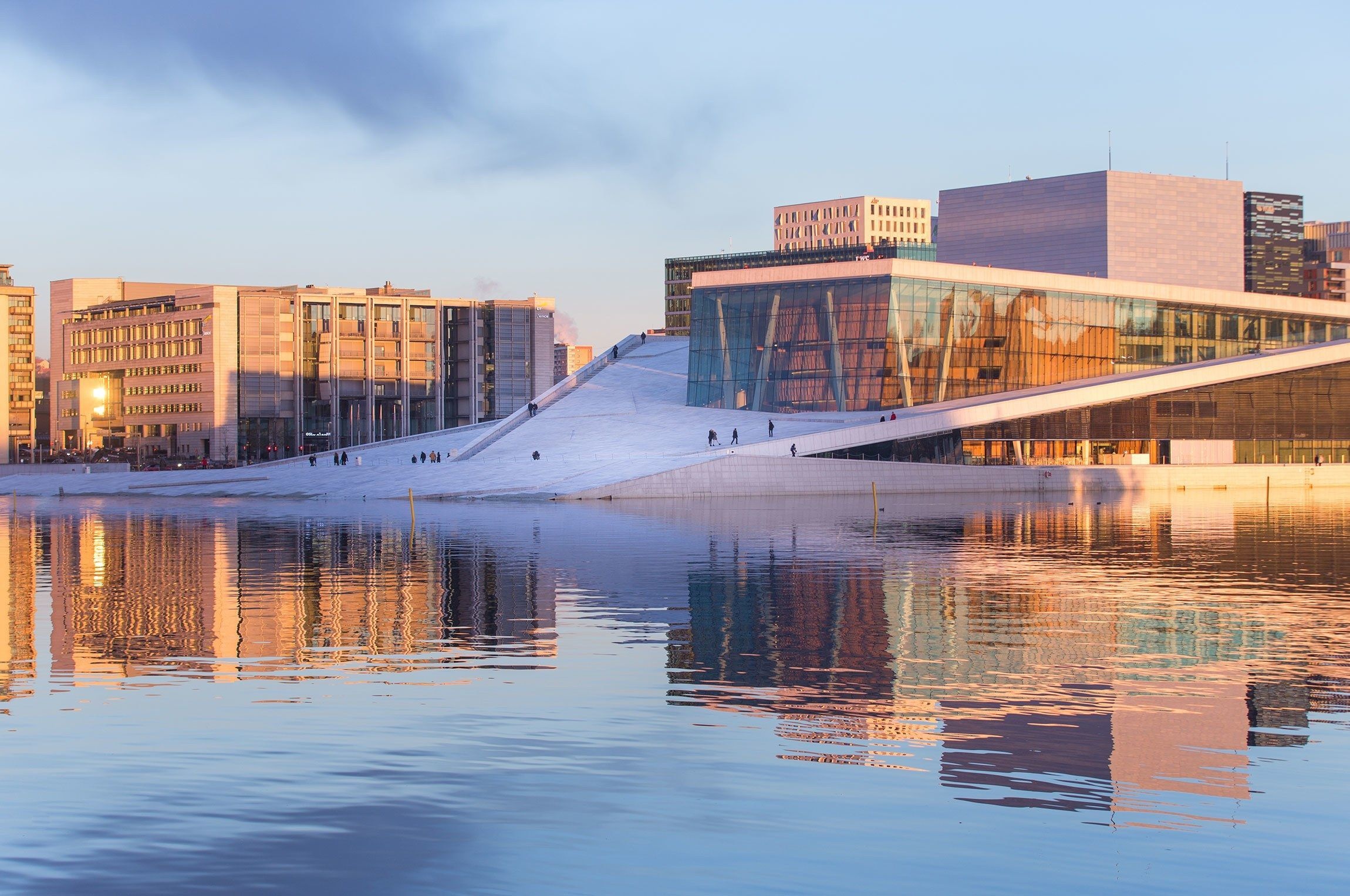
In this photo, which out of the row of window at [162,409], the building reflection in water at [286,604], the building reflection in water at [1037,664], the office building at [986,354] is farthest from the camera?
the row of window at [162,409]

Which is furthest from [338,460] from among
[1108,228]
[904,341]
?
[1108,228]

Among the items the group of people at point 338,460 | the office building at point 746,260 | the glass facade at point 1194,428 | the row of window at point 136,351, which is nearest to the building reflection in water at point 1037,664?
the glass facade at point 1194,428

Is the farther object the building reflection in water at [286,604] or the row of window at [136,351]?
the row of window at [136,351]

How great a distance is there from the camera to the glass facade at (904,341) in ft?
236

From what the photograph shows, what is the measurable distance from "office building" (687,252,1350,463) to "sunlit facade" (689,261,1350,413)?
70 mm

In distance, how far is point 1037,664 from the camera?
14.8 meters

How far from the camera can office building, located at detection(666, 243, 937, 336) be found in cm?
15512

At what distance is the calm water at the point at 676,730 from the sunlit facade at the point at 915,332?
153 ft

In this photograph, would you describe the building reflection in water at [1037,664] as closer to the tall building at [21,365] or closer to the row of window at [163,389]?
the row of window at [163,389]

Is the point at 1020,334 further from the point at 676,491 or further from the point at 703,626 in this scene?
the point at 703,626

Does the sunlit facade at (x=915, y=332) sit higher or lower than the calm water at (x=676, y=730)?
higher

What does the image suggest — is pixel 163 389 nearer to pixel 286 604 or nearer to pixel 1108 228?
pixel 1108 228

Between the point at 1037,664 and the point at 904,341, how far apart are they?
190 feet

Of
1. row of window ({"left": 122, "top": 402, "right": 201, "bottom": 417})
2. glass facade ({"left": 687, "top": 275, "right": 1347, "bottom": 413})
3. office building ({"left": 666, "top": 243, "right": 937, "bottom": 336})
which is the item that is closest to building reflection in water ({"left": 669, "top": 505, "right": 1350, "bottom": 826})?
glass facade ({"left": 687, "top": 275, "right": 1347, "bottom": 413})
